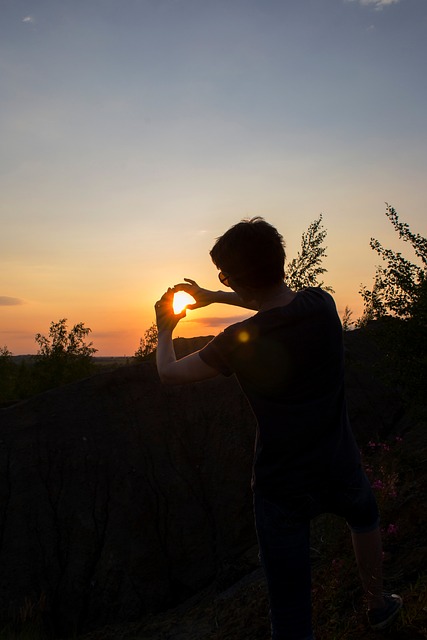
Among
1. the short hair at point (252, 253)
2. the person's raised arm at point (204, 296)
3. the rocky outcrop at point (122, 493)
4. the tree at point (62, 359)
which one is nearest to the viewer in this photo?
the short hair at point (252, 253)

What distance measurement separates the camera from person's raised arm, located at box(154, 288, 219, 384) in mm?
2764

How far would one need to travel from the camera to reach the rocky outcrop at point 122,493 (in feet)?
26.4

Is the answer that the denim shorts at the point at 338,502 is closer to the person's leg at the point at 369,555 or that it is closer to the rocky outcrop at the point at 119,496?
the person's leg at the point at 369,555

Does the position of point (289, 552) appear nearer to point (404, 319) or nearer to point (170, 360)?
point (170, 360)

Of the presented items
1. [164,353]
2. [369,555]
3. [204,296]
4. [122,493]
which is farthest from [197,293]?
[122,493]

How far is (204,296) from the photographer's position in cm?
334

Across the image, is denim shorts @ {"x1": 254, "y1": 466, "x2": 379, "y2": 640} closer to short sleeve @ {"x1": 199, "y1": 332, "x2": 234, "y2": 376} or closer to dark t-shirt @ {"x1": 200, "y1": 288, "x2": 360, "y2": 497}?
dark t-shirt @ {"x1": 200, "y1": 288, "x2": 360, "y2": 497}

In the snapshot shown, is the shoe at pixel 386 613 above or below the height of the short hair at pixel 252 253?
below

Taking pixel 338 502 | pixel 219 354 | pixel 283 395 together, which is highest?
pixel 219 354

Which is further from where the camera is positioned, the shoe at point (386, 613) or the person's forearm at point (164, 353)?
the shoe at point (386, 613)

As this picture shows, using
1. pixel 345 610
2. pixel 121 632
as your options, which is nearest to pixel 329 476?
pixel 345 610

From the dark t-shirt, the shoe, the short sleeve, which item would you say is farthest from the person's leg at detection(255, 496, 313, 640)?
the shoe

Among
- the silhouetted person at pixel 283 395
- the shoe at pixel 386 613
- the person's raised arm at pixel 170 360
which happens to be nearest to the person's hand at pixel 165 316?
the person's raised arm at pixel 170 360

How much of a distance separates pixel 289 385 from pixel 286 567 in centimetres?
82
